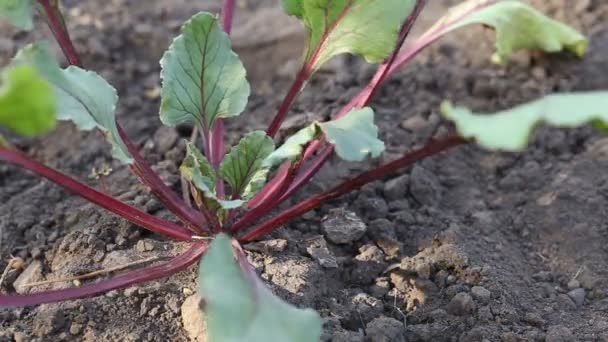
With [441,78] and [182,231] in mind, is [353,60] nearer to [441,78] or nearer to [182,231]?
[441,78]

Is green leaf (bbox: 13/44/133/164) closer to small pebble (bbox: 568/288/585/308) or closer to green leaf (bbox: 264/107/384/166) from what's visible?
green leaf (bbox: 264/107/384/166)

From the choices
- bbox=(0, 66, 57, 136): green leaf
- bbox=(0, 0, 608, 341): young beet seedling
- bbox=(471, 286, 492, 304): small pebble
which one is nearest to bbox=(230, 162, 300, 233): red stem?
bbox=(0, 0, 608, 341): young beet seedling

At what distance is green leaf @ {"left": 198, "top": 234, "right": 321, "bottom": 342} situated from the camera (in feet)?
3.89

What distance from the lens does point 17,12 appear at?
5.34 ft

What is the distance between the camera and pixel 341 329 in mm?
1496

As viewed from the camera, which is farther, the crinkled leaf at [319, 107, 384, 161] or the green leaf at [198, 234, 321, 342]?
the crinkled leaf at [319, 107, 384, 161]

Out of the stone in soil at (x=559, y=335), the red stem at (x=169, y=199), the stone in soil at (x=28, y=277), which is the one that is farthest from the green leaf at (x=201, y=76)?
the stone in soil at (x=559, y=335)

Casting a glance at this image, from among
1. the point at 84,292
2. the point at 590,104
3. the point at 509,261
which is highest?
the point at 590,104

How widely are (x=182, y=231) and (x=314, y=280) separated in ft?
0.95

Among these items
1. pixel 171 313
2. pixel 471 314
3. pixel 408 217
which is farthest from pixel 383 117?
pixel 171 313

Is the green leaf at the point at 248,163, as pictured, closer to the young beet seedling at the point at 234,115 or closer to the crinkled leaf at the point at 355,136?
the young beet seedling at the point at 234,115

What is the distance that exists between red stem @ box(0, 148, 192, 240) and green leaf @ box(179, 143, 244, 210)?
12 centimetres

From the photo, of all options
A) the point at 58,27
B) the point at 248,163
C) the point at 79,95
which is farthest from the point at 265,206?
the point at 58,27

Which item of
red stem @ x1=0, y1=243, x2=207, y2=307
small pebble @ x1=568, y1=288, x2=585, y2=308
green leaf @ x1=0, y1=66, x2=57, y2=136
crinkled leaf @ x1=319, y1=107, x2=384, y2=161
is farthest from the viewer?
small pebble @ x1=568, y1=288, x2=585, y2=308
